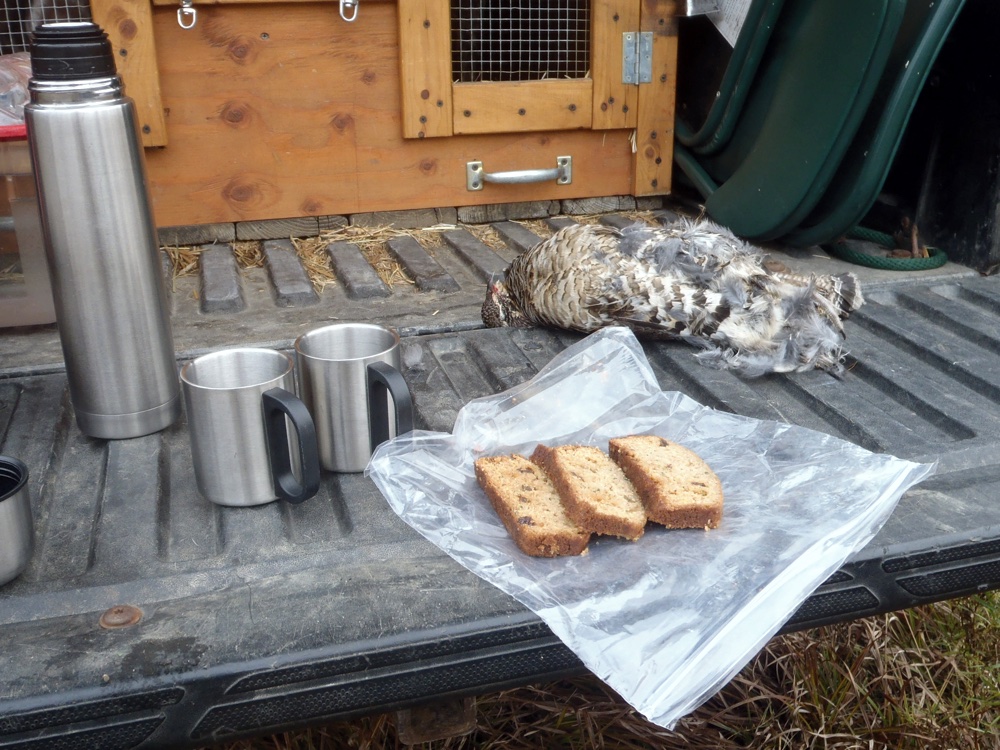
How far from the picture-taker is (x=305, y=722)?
4.33ft

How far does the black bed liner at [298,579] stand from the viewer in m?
1.26

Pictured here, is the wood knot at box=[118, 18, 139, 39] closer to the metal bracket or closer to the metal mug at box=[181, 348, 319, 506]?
the metal bracket

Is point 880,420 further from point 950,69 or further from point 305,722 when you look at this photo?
point 950,69

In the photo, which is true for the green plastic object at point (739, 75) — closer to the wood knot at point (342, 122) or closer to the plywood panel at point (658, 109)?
the plywood panel at point (658, 109)

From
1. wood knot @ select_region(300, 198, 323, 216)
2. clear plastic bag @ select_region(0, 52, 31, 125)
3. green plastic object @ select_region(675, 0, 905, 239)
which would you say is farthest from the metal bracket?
clear plastic bag @ select_region(0, 52, 31, 125)

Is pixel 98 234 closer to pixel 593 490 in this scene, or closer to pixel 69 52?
pixel 69 52

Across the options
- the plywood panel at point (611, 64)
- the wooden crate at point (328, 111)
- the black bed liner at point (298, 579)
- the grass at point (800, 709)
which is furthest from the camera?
the plywood panel at point (611, 64)

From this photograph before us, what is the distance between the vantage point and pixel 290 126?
12.7 feet

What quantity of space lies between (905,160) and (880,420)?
2.02 metres

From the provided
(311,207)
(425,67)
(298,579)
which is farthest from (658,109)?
(298,579)

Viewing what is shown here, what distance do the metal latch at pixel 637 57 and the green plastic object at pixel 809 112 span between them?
0.72 meters

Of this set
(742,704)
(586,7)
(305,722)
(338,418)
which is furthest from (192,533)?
(586,7)

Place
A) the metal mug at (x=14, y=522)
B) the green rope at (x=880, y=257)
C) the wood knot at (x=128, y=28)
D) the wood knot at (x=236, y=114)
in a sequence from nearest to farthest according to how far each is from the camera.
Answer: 1. the metal mug at (x=14, y=522)
2. the green rope at (x=880, y=257)
3. the wood knot at (x=128, y=28)
4. the wood knot at (x=236, y=114)

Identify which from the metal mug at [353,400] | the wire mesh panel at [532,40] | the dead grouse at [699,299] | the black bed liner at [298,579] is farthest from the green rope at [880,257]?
the metal mug at [353,400]
